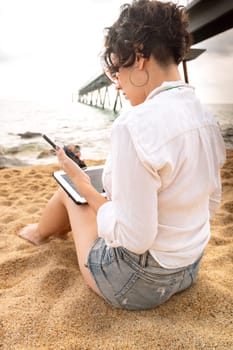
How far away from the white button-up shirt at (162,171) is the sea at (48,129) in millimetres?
3574

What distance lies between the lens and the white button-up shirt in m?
0.71

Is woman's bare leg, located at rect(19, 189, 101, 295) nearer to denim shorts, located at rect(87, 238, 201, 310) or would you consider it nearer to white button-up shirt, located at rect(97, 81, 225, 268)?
denim shorts, located at rect(87, 238, 201, 310)

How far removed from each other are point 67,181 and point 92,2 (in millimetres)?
3418

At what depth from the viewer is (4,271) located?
4.54 feet

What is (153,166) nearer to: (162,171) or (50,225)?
(162,171)

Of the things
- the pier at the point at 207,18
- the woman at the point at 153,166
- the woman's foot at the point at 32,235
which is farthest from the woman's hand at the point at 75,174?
the pier at the point at 207,18

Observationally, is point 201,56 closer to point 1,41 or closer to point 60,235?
point 1,41

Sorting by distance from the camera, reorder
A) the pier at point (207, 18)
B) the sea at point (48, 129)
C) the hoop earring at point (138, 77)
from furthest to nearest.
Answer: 1. the sea at point (48, 129)
2. the pier at point (207, 18)
3. the hoop earring at point (138, 77)

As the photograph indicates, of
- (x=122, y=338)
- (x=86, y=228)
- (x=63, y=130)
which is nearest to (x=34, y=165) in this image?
(x=63, y=130)

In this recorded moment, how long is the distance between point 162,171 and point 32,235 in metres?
1.07

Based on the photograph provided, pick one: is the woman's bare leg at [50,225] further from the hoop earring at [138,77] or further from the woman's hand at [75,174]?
the hoop earring at [138,77]

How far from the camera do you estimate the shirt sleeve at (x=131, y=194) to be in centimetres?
72

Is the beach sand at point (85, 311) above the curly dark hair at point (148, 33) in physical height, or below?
below

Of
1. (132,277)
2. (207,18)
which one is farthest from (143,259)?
(207,18)
